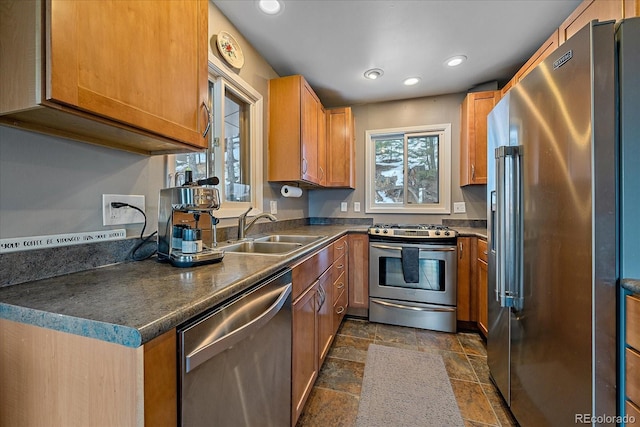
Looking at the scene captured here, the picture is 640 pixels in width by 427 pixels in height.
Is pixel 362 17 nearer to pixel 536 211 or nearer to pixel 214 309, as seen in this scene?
pixel 536 211

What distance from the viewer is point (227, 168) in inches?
72.8

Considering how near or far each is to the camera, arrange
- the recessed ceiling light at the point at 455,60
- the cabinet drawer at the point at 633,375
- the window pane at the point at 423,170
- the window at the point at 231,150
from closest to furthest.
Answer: the cabinet drawer at the point at 633,375
the window at the point at 231,150
the recessed ceiling light at the point at 455,60
the window pane at the point at 423,170

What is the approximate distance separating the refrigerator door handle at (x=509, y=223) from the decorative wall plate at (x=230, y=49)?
1716 mm

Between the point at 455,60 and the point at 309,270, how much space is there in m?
2.24

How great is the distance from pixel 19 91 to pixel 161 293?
23.5 inches

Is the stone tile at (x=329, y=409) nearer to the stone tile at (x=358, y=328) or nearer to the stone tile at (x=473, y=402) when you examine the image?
the stone tile at (x=473, y=402)

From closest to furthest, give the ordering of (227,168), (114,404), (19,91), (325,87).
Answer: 1. (114,404)
2. (19,91)
3. (227,168)
4. (325,87)

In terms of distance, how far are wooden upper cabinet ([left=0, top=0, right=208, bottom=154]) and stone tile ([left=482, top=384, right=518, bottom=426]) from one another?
6.82 ft

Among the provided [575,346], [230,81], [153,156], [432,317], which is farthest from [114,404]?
[432,317]

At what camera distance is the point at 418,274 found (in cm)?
241

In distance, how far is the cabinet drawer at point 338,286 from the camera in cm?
210

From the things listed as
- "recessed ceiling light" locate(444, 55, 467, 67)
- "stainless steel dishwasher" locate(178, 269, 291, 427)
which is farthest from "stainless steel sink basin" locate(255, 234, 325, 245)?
"recessed ceiling light" locate(444, 55, 467, 67)

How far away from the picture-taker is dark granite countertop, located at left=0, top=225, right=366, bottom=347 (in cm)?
51

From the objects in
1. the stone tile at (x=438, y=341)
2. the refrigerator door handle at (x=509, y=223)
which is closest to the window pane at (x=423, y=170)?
the stone tile at (x=438, y=341)
